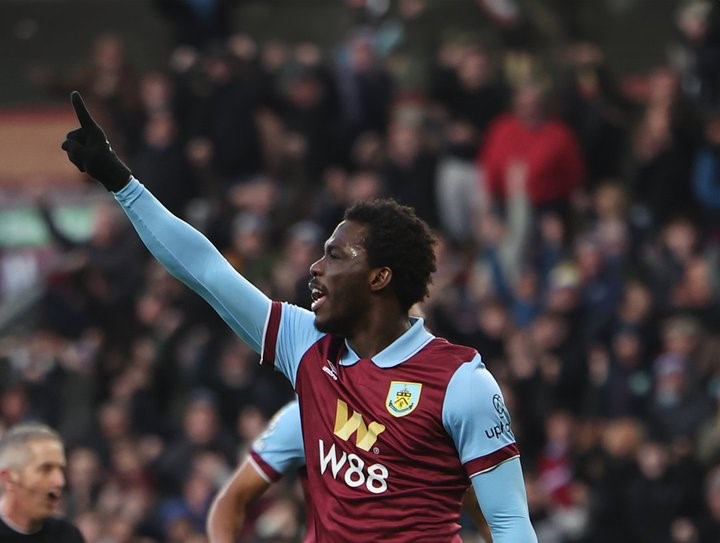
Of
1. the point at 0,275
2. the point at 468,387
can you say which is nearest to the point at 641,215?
the point at 0,275

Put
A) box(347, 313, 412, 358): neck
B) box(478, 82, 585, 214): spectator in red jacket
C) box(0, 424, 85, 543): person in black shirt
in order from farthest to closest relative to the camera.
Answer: box(478, 82, 585, 214): spectator in red jacket → box(0, 424, 85, 543): person in black shirt → box(347, 313, 412, 358): neck

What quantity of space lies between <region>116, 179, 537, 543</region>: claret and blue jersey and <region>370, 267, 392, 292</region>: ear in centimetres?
17

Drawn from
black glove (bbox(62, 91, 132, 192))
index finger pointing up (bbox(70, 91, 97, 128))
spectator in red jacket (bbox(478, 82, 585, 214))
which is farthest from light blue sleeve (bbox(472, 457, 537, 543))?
spectator in red jacket (bbox(478, 82, 585, 214))

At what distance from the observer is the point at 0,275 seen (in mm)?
15281

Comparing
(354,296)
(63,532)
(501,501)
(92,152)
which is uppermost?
(92,152)

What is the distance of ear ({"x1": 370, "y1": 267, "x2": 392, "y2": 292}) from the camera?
16.8ft

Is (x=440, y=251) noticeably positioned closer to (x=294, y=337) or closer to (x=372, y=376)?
(x=294, y=337)

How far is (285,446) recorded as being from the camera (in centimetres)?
622

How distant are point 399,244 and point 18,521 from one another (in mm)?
2214

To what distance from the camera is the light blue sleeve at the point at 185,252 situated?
200 inches

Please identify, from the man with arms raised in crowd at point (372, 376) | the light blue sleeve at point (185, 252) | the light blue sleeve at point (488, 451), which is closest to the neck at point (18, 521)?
the man with arms raised in crowd at point (372, 376)

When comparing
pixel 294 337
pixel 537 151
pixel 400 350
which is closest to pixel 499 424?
pixel 400 350

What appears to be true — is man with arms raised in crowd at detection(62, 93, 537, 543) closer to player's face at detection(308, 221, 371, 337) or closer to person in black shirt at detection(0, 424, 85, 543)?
player's face at detection(308, 221, 371, 337)

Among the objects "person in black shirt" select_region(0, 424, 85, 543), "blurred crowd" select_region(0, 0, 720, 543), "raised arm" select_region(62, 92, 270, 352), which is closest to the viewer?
"raised arm" select_region(62, 92, 270, 352)
